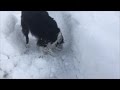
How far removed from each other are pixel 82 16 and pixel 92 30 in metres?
0.18

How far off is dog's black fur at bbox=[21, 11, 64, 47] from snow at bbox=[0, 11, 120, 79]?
0.29 ft

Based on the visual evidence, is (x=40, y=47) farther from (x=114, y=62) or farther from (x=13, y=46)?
(x=114, y=62)

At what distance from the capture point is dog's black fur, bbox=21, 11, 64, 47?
9.49 feet

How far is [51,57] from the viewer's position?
2.87 m

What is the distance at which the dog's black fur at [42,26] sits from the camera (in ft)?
9.49

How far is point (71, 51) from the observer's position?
292 cm

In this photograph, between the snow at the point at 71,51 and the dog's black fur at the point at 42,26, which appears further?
the dog's black fur at the point at 42,26

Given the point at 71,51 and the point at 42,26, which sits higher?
the point at 42,26

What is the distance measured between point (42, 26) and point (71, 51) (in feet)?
1.12

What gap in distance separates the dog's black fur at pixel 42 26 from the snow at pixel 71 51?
9 cm

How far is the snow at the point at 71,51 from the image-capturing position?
108 inches

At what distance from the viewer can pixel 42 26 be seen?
2.91 m
